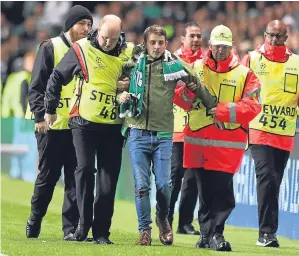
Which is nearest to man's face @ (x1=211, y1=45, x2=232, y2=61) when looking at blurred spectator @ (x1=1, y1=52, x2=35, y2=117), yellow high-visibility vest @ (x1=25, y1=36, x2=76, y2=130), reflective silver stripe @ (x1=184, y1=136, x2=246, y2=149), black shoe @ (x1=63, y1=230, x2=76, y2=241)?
reflective silver stripe @ (x1=184, y1=136, x2=246, y2=149)

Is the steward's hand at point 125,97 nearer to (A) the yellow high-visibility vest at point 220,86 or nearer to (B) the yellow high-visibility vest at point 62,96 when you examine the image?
(A) the yellow high-visibility vest at point 220,86

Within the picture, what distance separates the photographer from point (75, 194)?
1417 cm

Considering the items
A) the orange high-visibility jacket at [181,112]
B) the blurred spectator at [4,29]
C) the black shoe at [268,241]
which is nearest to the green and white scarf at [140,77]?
the black shoe at [268,241]

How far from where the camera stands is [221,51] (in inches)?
514

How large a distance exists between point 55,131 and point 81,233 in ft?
3.67

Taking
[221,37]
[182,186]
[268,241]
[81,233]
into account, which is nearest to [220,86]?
[221,37]

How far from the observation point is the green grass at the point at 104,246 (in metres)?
12.5

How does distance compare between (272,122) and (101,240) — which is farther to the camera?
(272,122)

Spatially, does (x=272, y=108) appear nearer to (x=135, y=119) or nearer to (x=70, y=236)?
(x=135, y=119)

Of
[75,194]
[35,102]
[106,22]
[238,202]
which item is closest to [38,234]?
[75,194]

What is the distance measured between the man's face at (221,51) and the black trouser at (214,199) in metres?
1.11

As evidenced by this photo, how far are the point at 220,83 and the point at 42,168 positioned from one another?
2.14 m

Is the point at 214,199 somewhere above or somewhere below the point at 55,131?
below

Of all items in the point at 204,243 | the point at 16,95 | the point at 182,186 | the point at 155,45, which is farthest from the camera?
the point at 16,95
